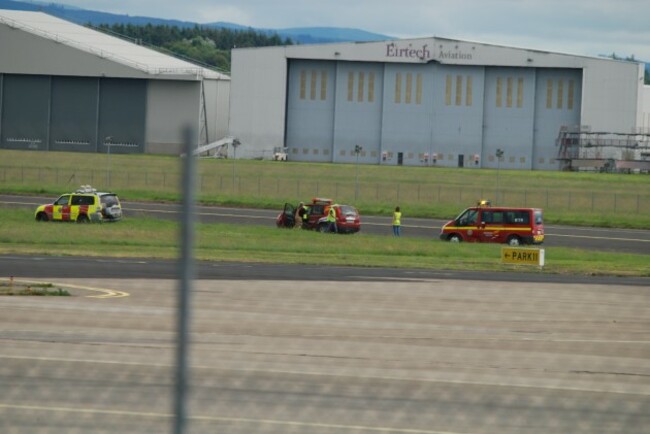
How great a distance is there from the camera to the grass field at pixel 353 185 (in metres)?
65.8

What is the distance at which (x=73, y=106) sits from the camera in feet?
346

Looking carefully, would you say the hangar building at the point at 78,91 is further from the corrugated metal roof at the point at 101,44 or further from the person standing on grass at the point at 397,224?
the person standing on grass at the point at 397,224

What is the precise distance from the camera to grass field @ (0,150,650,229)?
6581 centimetres

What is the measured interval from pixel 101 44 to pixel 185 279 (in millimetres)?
113001

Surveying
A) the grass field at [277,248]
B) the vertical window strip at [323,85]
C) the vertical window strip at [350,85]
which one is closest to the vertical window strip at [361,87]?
the vertical window strip at [350,85]

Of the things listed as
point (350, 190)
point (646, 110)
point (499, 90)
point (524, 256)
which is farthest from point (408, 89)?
point (524, 256)

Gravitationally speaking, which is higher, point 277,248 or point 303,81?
point 303,81

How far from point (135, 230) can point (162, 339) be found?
2911 centimetres

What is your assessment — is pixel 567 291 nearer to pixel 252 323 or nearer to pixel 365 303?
pixel 365 303

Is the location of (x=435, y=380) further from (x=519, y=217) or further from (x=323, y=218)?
(x=323, y=218)

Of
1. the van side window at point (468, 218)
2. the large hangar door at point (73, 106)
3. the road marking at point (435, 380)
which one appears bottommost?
the road marking at point (435, 380)

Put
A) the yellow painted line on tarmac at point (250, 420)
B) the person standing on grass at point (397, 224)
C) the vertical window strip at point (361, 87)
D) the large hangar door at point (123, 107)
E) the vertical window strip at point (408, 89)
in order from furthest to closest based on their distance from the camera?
1. the vertical window strip at point (361, 87)
2. the vertical window strip at point (408, 89)
3. the large hangar door at point (123, 107)
4. the person standing on grass at point (397, 224)
5. the yellow painted line on tarmac at point (250, 420)

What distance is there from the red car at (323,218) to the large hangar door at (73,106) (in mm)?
54875

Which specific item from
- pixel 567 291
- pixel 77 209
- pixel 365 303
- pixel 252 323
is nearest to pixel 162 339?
pixel 252 323
